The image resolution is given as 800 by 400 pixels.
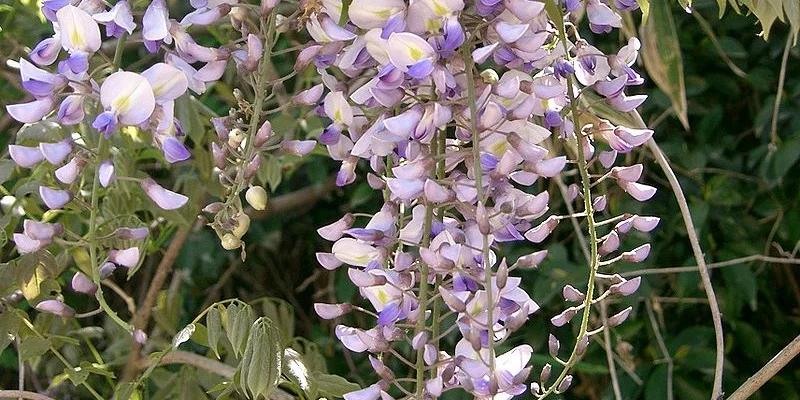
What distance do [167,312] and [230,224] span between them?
0.49m

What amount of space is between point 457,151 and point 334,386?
0.23m

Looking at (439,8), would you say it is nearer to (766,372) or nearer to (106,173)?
(106,173)

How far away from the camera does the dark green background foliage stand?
123 cm

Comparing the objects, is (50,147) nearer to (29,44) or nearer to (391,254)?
(391,254)

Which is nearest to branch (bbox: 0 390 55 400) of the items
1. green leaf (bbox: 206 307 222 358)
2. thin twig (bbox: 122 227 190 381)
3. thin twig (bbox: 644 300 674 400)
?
green leaf (bbox: 206 307 222 358)

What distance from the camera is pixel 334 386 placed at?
68 centimetres

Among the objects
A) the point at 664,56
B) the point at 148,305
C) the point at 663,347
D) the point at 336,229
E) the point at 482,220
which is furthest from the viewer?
the point at 663,347

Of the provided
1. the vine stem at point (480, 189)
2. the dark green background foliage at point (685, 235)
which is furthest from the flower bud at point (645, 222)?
the dark green background foliage at point (685, 235)

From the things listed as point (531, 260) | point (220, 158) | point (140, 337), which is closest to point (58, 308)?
point (140, 337)

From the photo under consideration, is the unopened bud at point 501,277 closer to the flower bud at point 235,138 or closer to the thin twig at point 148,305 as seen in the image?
the flower bud at point 235,138

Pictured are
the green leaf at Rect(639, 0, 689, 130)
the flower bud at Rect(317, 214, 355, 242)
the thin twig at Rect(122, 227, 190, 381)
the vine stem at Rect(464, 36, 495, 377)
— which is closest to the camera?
the vine stem at Rect(464, 36, 495, 377)

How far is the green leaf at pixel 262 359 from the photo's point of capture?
578 millimetres

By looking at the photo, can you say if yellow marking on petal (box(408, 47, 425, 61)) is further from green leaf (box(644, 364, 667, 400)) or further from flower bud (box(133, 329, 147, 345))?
green leaf (box(644, 364, 667, 400))

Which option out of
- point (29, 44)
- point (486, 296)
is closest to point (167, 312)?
point (29, 44)
